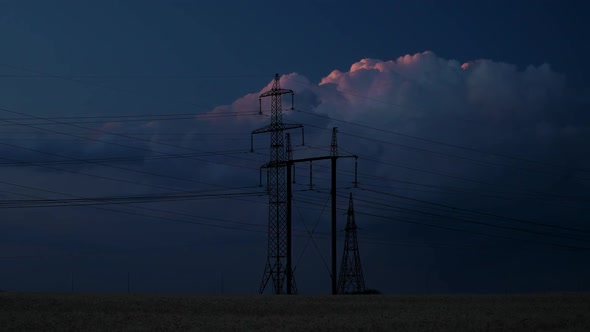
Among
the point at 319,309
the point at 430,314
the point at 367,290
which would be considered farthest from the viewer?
the point at 367,290

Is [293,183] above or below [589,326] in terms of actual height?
above

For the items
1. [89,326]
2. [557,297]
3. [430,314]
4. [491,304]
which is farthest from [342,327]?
[557,297]

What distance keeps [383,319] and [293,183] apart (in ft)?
108

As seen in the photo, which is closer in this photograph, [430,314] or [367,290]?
[430,314]

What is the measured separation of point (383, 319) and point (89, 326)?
13760 mm

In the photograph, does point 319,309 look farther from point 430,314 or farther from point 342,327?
point 342,327

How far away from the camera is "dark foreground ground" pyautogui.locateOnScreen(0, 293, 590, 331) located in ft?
115

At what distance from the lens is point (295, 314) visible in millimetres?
41969

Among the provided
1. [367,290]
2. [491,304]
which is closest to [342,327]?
[491,304]

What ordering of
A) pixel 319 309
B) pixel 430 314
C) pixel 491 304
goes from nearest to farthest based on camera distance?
pixel 430 314 < pixel 319 309 < pixel 491 304

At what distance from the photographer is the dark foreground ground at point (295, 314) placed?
3519 centimetres

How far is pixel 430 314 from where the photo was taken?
41.1 m

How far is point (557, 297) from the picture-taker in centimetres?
5481

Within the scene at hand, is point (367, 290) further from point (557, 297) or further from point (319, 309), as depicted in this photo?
point (319, 309)
